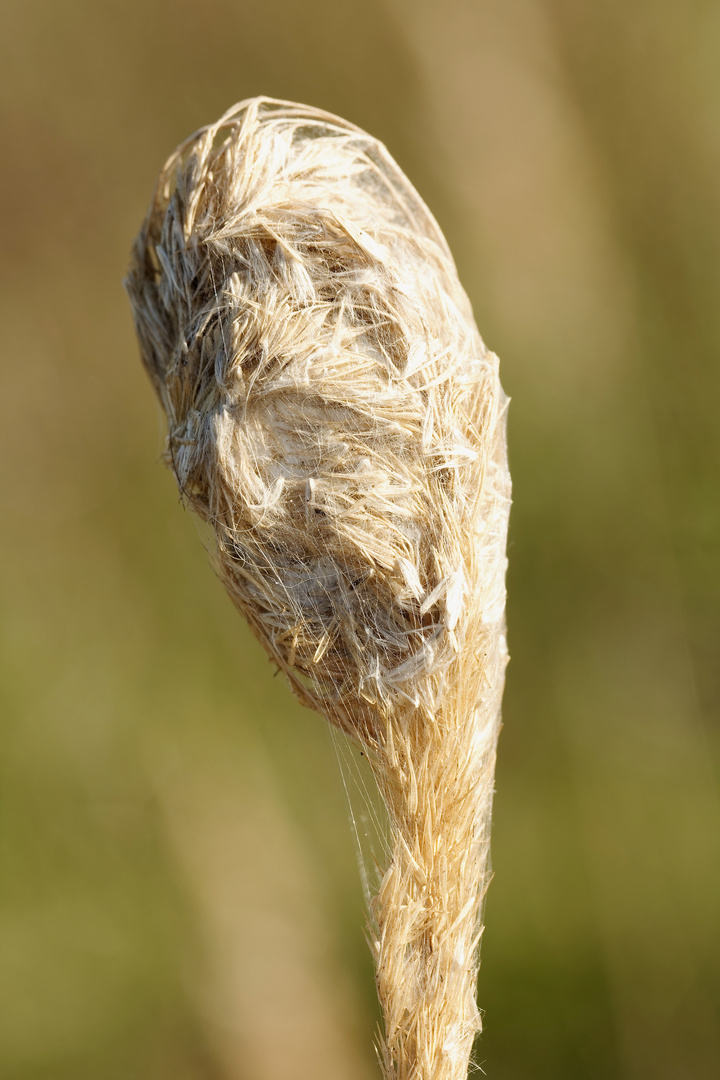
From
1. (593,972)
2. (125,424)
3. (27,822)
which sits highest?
(125,424)

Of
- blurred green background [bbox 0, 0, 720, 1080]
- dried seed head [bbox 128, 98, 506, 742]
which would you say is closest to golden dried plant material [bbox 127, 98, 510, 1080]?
dried seed head [bbox 128, 98, 506, 742]

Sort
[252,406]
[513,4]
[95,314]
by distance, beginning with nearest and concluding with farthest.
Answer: [252,406], [513,4], [95,314]

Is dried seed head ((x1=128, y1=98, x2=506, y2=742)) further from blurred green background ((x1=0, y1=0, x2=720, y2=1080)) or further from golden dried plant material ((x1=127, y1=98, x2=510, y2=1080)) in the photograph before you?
blurred green background ((x1=0, y1=0, x2=720, y2=1080))

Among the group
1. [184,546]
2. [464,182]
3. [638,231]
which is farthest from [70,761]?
[638,231]

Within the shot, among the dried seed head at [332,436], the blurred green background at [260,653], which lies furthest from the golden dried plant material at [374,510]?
the blurred green background at [260,653]

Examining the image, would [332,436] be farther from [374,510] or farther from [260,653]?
[260,653]

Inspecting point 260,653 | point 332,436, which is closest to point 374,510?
point 332,436

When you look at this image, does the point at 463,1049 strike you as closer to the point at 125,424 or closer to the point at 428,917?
the point at 428,917
